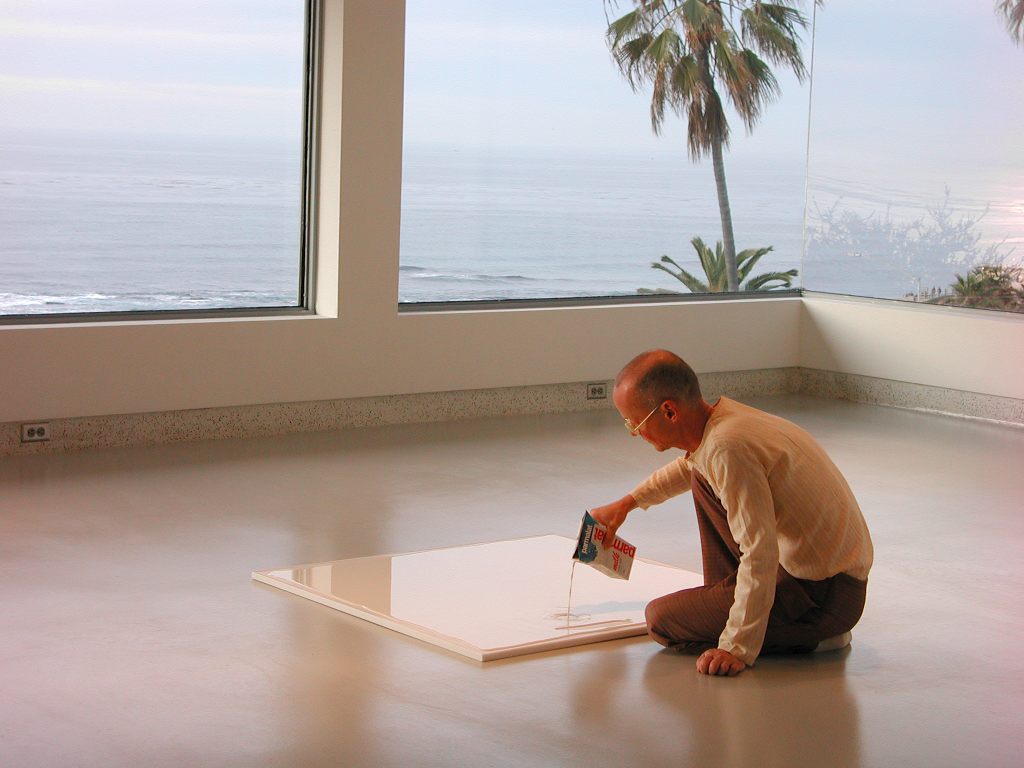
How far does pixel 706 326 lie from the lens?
764 centimetres

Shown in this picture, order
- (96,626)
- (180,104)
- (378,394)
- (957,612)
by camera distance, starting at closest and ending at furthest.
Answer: (96,626) < (957,612) < (180,104) < (378,394)

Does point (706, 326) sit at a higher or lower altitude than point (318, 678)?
higher

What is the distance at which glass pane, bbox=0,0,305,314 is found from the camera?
5.60 m

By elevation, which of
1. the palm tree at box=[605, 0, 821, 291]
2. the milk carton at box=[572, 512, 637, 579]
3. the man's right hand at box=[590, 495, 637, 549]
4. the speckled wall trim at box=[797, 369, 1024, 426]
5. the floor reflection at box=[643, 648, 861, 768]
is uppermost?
the palm tree at box=[605, 0, 821, 291]

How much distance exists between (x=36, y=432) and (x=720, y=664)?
3550mm

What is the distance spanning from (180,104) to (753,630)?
406 centimetres

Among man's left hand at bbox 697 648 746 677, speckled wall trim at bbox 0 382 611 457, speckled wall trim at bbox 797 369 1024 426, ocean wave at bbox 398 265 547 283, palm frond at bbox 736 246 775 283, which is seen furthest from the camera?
palm frond at bbox 736 246 775 283

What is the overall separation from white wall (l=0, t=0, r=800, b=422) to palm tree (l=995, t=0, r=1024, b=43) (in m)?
2.64

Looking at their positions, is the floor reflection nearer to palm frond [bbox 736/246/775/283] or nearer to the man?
the man

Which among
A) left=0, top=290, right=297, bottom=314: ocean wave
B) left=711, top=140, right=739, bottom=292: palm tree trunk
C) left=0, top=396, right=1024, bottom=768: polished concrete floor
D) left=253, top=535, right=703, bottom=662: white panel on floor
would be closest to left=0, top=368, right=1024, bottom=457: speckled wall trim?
left=0, top=396, right=1024, bottom=768: polished concrete floor

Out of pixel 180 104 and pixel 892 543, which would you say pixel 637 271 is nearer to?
pixel 180 104

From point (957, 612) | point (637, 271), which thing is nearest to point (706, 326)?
point (637, 271)

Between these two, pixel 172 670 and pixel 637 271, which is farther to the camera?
pixel 637 271

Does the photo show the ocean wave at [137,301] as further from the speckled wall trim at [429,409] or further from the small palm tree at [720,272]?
the small palm tree at [720,272]
